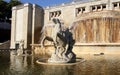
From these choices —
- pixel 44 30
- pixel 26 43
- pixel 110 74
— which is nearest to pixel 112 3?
pixel 44 30

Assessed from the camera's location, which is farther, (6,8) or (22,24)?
(6,8)

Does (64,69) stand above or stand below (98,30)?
below

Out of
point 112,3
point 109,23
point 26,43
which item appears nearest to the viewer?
point 109,23

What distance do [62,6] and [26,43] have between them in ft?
25.7

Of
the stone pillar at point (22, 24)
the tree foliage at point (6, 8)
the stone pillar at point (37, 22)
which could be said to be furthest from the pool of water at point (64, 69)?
the tree foliage at point (6, 8)

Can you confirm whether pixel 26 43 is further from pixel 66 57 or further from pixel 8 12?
pixel 66 57

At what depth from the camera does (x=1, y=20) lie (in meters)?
51.1

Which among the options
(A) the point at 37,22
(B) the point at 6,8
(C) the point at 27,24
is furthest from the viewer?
(B) the point at 6,8

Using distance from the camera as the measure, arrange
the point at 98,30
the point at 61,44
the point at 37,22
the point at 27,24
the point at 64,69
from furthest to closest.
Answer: the point at 37,22
the point at 27,24
the point at 98,30
the point at 61,44
the point at 64,69

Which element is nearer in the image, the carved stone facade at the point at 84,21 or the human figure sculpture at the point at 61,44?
the human figure sculpture at the point at 61,44

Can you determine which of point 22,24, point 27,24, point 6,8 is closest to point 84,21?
point 27,24

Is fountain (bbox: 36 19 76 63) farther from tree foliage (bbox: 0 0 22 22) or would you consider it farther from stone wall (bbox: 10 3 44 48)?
tree foliage (bbox: 0 0 22 22)

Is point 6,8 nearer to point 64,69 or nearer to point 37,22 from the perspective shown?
point 37,22

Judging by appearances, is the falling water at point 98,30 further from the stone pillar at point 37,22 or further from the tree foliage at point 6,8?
the tree foliage at point 6,8
